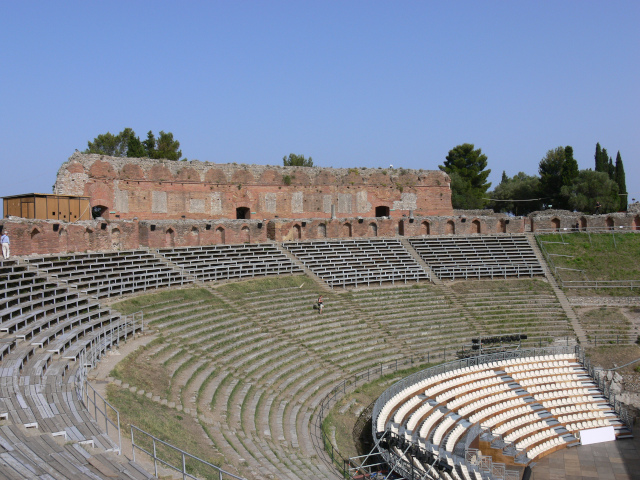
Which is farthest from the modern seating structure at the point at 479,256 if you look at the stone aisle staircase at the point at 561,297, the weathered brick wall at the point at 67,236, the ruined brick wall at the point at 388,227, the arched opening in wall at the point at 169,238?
the weathered brick wall at the point at 67,236

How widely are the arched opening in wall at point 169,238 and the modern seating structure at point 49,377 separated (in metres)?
8.93

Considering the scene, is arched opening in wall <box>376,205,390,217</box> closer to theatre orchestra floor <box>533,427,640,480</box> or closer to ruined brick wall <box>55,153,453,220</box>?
ruined brick wall <box>55,153,453,220</box>

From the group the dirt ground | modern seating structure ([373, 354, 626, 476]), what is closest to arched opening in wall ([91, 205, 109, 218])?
modern seating structure ([373, 354, 626, 476])

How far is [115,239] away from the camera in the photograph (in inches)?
1085

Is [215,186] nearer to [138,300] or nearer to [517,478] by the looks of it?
[138,300]

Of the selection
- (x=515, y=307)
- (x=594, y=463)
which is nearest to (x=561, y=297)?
(x=515, y=307)

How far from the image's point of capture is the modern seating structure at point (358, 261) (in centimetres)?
2828

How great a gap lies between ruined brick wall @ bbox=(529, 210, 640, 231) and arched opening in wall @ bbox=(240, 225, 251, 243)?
58.8 ft

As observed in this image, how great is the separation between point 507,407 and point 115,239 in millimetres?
18316

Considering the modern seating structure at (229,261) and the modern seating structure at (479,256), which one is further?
the modern seating structure at (479,256)

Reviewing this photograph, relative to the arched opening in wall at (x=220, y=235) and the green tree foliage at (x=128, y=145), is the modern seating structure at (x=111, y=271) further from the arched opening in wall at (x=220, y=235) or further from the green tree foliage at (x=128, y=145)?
the green tree foliage at (x=128, y=145)

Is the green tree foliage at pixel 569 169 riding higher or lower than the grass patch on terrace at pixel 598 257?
higher

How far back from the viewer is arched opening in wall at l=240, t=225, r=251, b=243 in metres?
32.2

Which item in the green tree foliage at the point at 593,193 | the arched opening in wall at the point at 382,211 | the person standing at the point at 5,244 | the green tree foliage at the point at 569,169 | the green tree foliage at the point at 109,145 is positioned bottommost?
the person standing at the point at 5,244
